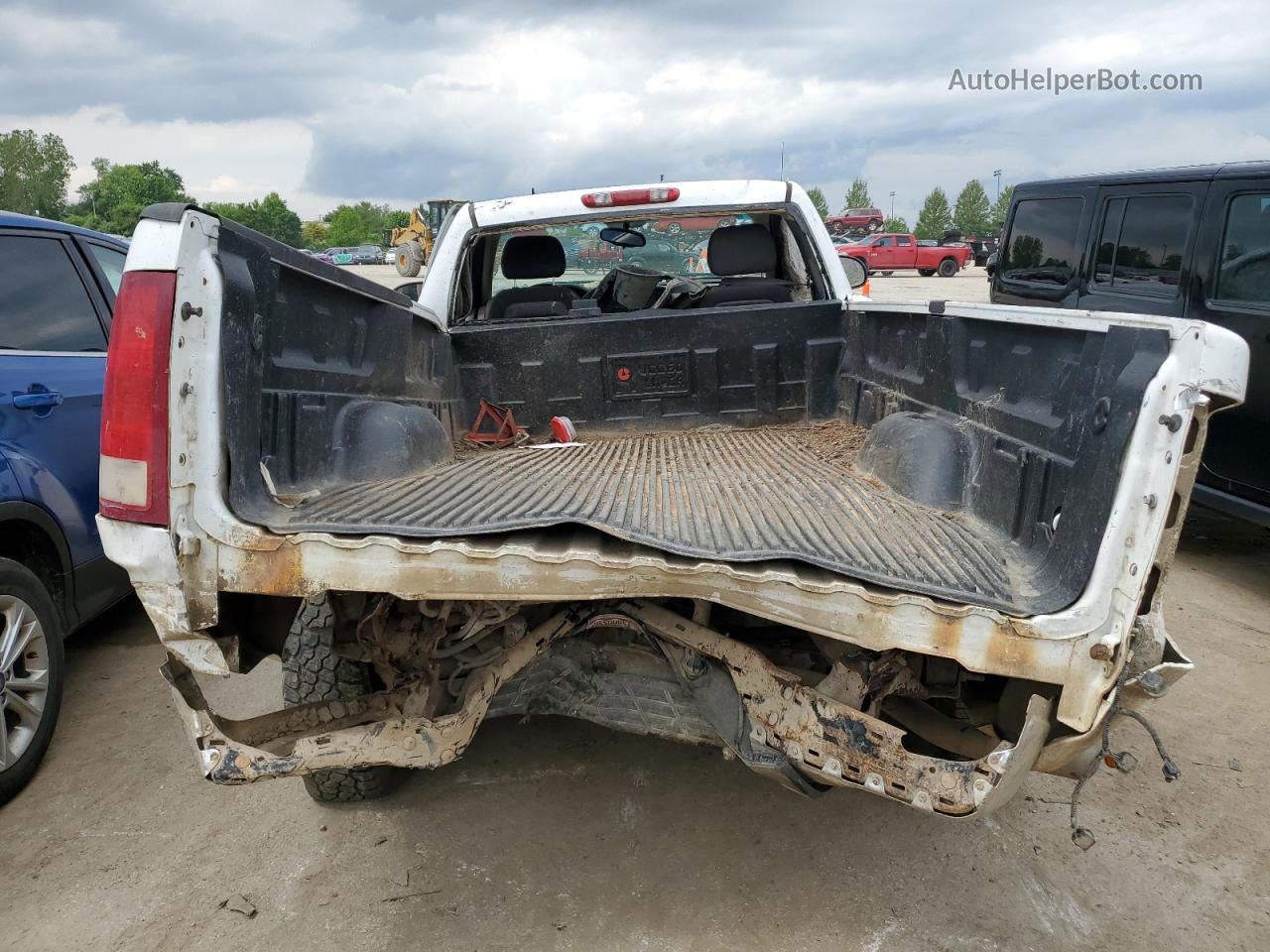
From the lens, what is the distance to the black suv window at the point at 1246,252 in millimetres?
4691

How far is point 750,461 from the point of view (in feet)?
A: 10.1

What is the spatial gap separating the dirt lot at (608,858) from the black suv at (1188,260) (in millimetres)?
1998

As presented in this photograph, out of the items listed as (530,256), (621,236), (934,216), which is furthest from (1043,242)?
(934,216)

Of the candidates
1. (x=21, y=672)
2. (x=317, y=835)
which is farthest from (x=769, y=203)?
(x=21, y=672)

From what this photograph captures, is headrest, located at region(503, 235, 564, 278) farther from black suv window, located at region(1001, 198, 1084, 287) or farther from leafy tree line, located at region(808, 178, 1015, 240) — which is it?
leafy tree line, located at region(808, 178, 1015, 240)

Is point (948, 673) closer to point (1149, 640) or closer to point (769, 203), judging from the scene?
point (1149, 640)

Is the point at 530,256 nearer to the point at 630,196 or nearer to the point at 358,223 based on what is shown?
the point at 630,196

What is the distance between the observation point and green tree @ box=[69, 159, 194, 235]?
3017 inches

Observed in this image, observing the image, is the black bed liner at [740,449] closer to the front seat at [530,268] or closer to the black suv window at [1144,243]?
the front seat at [530,268]

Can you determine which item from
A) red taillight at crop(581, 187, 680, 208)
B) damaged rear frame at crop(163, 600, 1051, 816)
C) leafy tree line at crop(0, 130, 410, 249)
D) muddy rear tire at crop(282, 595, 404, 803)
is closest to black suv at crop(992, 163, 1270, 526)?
red taillight at crop(581, 187, 680, 208)

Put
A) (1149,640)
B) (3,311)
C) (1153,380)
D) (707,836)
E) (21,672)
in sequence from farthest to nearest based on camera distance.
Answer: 1. (3,311)
2. (21,672)
3. (707,836)
4. (1149,640)
5. (1153,380)

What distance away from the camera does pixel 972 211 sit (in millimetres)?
72500

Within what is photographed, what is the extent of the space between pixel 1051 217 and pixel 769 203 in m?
3.51

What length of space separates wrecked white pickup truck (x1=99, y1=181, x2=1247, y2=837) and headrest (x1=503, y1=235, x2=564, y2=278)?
1557mm
